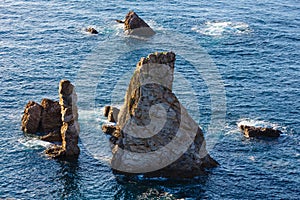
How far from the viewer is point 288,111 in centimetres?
12875

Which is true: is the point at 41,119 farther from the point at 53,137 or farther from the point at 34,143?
the point at 34,143

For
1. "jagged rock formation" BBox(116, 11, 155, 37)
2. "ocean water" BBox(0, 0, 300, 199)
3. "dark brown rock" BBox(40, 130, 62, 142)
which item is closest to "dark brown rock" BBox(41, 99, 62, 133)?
"dark brown rock" BBox(40, 130, 62, 142)

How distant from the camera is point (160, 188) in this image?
100 m

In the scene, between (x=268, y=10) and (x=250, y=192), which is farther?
(x=268, y=10)

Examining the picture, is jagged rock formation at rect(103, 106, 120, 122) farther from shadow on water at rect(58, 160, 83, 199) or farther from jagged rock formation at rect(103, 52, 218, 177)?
shadow on water at rect(58, 160, 83, 199)

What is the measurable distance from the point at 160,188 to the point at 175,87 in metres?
46.0

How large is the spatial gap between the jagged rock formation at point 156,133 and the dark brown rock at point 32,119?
20981 millimetres

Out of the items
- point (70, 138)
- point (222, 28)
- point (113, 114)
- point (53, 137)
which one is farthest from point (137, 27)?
point (70, 138)

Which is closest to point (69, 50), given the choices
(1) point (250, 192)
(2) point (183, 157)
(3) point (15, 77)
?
(3) point (15, 77)

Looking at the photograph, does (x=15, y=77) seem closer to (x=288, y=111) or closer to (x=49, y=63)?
(x=49, y=63)

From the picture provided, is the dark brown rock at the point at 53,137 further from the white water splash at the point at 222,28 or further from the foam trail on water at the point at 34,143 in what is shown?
the white water splash at the point at 222,28

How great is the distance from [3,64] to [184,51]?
5015 centimetres

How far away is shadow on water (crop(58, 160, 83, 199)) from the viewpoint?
98562 millimetres

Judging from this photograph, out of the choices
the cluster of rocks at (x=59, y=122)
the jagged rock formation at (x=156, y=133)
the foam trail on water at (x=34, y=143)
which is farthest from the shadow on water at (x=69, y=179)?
the foam trail on water at (x=34, y=143)
